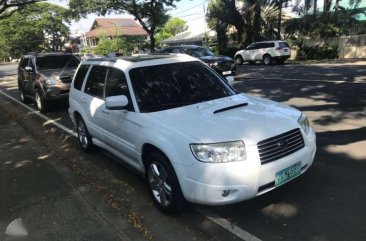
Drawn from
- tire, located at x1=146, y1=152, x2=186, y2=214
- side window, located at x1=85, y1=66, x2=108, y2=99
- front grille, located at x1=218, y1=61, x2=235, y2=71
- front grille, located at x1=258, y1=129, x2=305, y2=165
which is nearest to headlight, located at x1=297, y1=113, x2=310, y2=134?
front grille, located at x1=258, y1=129, x2=305, y2=165

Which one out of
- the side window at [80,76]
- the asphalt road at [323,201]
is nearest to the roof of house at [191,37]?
the side window at [80,76]

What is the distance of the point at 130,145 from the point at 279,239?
84.9 inches

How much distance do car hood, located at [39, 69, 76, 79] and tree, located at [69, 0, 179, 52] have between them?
18.4 metres

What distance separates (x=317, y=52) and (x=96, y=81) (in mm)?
24256

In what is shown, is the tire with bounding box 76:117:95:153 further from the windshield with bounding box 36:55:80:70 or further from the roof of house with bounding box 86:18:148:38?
the roof of house with bounding box 86:18:148:38

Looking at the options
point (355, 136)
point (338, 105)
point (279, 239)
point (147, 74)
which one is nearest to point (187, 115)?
point (147, 74)

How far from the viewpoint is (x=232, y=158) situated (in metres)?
3.79

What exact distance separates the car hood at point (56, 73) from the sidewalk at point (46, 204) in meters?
4.50

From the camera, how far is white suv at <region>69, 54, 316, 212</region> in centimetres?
381

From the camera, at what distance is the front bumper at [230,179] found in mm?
3768

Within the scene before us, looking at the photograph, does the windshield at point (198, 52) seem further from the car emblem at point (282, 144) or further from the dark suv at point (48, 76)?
the car emblem at point (282, 144)

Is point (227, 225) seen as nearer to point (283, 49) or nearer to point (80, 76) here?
point (80, 76)

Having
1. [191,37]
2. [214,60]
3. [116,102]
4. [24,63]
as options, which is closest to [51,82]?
[24,63]

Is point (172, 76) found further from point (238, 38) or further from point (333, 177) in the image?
point (238, 38)
